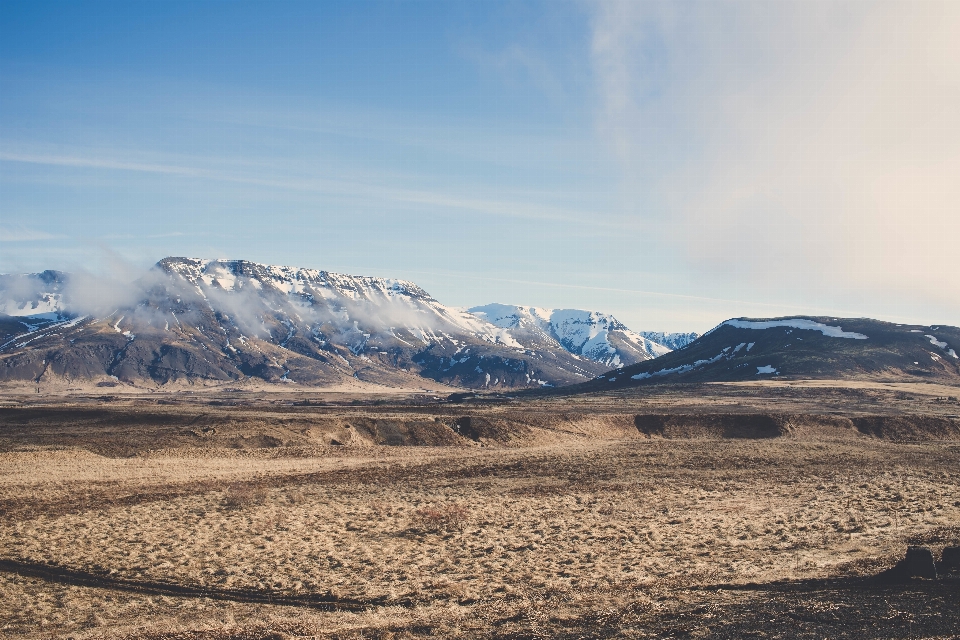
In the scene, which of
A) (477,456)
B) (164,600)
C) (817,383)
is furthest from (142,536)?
(817,383)

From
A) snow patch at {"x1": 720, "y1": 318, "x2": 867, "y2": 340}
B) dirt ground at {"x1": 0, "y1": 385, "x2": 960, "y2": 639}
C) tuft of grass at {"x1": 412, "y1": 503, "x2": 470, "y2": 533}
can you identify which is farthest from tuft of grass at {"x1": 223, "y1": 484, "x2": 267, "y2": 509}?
snow patch at {"x1": 720, "y1": 318, "x2": 867, "y2": 340}

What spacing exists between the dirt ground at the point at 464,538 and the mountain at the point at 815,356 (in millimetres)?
95951

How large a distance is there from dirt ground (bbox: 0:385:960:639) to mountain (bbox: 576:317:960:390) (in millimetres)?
95951

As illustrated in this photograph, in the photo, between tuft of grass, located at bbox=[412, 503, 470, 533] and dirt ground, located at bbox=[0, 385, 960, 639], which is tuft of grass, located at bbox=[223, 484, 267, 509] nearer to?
dirt ground, located at bbox=[0, 385, 960, 639]

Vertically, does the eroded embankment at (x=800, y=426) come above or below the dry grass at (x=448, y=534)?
above

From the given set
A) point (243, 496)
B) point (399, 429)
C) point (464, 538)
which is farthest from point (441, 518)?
point (399, 429)

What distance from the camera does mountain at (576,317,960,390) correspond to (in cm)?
14400

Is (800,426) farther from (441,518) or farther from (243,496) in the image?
(243,496)

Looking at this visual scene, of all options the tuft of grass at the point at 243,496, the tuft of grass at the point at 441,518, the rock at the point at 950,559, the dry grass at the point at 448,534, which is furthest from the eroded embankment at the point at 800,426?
the rock at the point at 950,559

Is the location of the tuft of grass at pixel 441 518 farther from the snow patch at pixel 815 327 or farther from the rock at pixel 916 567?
the snow patch at pixel 815 327

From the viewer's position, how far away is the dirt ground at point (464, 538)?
1662cm

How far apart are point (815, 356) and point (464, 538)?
151 m

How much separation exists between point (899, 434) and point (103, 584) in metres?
68.7

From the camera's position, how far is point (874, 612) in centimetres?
1554
